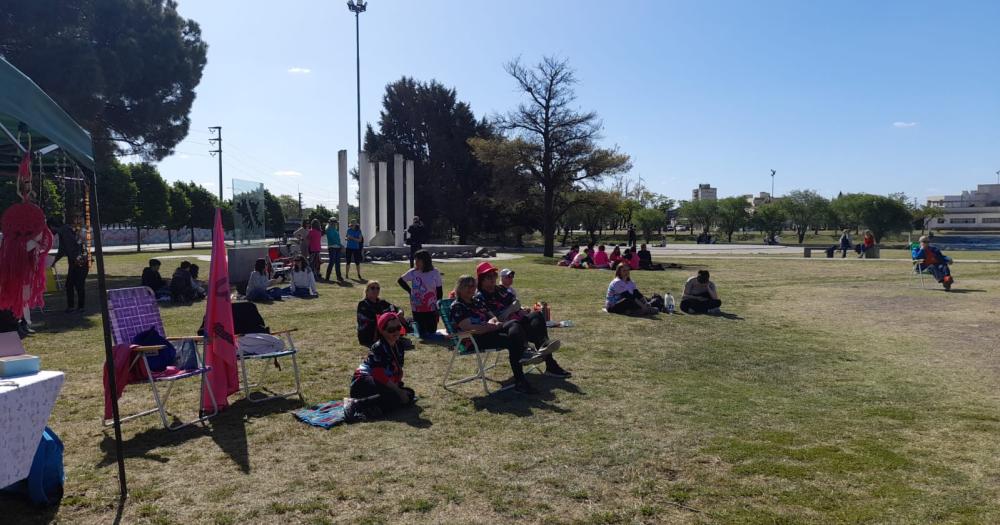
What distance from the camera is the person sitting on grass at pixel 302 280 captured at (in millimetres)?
14445

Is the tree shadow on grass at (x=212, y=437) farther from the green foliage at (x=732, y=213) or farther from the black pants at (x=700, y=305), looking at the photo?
the green foliage at (x=732, y=213)

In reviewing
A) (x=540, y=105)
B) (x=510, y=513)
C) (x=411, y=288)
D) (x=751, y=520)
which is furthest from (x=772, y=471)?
(x=540, y=105)

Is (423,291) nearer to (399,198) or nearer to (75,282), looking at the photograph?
(75,282)

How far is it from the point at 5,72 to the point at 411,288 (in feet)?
19.5

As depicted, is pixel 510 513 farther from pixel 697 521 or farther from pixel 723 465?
pixel 723 465

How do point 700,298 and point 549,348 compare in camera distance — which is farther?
point 700,298

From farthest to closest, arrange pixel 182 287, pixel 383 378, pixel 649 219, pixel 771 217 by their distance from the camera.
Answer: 1. pixel 771 217
2. pixel 649 219
3. pixel 182 287
4. pixel 383 378

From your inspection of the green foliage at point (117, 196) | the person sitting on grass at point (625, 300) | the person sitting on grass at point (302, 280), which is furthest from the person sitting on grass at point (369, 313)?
the green foliage at point (117, 196)

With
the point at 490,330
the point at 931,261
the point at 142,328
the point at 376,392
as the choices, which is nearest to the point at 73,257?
the point at 142,328

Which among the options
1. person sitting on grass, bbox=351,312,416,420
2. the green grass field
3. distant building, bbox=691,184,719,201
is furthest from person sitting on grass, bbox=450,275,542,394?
distant building, bbox=691,184,719,201

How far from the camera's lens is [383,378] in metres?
5.70

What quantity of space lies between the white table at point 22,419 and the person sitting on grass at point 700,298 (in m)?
10.3

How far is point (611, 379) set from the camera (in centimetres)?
686

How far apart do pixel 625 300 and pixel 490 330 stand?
557 centimetres
